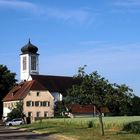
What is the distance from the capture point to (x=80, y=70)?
41.7 metres

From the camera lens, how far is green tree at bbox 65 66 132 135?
40.1 metres

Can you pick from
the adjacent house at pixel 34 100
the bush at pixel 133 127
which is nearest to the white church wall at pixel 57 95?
the adjacent house at pixel 34 100

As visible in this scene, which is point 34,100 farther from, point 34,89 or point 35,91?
point 34,89

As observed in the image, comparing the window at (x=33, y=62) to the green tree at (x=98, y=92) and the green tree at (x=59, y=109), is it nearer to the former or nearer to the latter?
the green tree at (x=59, y=109)

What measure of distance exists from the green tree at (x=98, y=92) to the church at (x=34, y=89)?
67778mm

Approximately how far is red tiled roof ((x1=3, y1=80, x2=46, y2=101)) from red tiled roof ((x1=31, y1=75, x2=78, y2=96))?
13.5ft

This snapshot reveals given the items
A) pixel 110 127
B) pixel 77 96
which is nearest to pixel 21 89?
pixel 110 127

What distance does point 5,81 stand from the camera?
124562 millimetres

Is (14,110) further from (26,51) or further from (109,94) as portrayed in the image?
(109,94)

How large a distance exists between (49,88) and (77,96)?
7940 centimetres

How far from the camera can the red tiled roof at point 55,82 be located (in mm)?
121319

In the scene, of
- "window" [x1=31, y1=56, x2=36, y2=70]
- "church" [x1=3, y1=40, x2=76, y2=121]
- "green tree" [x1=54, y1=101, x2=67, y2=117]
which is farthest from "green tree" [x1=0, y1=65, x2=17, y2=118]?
"green tree" [x1=54, y1=101, x2=67, y2=117]

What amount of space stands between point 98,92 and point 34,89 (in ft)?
234

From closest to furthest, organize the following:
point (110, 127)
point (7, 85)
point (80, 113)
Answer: point (110, 127) → point (80, 113) → point (7, 85)
